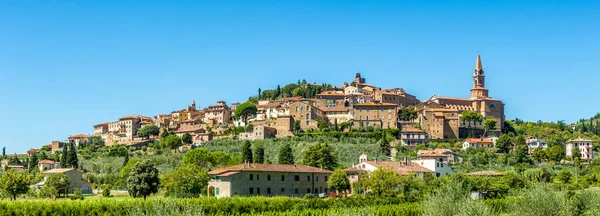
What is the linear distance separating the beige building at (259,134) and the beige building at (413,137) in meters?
20.3

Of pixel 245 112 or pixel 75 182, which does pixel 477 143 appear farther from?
pixel 75 182

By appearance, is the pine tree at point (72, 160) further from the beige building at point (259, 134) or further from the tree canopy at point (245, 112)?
the tree canopy at point (245, 112)

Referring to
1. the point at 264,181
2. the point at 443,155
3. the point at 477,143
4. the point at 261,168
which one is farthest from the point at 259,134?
the point at 264,181

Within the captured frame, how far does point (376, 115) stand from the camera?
112312mm

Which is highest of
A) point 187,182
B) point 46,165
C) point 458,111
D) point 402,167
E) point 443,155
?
point 458,111

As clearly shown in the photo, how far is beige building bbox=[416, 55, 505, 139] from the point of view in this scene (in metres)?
110

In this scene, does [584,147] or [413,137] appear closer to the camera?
[584,147]

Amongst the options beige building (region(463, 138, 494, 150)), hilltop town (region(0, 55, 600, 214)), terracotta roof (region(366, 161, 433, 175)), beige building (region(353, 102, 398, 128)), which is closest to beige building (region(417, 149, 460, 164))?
hilltop town (region(0, 55, 600, 214))

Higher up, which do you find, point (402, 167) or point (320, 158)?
point (320, 158)

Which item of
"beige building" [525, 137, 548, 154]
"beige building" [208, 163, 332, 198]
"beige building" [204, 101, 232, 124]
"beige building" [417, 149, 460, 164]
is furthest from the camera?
"beige building" [204, 101, 232, 124]

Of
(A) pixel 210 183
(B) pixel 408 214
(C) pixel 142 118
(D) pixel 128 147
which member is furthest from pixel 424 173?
(C) pixel 142 118

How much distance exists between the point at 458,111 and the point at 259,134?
125ft

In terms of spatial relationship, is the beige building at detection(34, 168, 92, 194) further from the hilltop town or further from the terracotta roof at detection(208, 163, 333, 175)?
the terracotta roof at detection(208, 163, 333, 175)

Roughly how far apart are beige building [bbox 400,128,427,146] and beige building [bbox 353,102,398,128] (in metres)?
6.32
